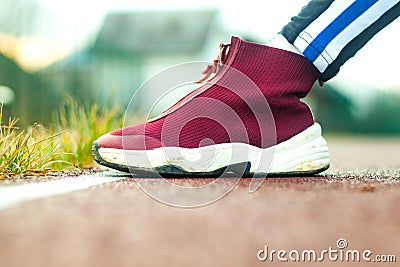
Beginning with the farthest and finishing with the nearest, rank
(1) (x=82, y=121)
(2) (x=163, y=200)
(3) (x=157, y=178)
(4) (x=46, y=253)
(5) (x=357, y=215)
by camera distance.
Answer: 1. (1) (x=82, y=121)
2. (3) (x=157, y=178)
3. (2) (x=163, y=200)
4. (5) (x=357, y=215)
5. (4) (x=46, y=253)

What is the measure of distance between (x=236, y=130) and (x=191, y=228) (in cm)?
87

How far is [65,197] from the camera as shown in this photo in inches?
52.9

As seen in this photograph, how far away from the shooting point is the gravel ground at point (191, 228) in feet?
2.75

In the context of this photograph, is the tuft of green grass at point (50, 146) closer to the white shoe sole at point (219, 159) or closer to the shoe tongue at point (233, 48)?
the white shoe sole at point (219, 159)

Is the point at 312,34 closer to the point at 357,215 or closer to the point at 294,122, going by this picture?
the point at 294,122

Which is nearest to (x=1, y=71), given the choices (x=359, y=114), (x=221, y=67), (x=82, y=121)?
(x=82, y=121)

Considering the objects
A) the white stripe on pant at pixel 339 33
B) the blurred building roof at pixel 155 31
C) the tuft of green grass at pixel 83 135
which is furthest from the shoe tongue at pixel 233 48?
the blurred building roof at pixel 155 31

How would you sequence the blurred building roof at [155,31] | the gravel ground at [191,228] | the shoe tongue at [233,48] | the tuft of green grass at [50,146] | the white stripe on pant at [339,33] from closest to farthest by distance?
the gravel ground at [191,228] → the white stripe on pant at [339,33] → the shoe tongue at [233,48] → the tuft of green grass at [50,146] → the blurred building roof at [155,31]

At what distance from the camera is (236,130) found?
6.08 feet

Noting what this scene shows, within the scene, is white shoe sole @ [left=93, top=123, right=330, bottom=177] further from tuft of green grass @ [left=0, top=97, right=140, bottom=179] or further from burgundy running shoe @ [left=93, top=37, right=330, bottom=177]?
tuft of green grass @ [left=0, top=97, right=140, bottom=179]

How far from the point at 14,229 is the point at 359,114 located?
16.3 meters

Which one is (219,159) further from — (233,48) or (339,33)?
(339,33)

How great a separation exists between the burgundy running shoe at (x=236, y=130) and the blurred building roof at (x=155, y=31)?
55.5 ft

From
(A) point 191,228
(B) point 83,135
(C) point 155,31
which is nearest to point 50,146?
(B) point 83,135
